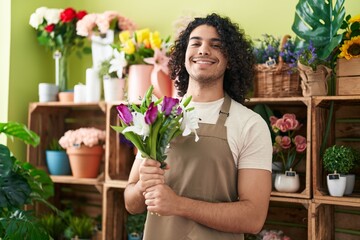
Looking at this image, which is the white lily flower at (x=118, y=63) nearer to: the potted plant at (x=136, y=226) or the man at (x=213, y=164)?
the potted plant at (x=136, y=226)

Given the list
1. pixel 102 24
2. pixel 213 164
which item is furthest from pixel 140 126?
pixel 102 24

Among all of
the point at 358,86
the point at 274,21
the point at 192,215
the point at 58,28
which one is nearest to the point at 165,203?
the point at 192,215

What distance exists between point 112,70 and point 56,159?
0.74 m

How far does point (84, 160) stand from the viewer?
3162mm

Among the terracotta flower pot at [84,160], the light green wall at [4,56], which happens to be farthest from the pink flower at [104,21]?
the terracotta flower pot at [84,160]

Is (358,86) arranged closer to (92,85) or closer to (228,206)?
(228,206)

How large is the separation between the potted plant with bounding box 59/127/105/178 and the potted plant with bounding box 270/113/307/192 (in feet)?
3.69

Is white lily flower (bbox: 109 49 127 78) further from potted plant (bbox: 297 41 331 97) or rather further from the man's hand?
the man's hand

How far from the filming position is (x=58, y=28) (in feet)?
11.0

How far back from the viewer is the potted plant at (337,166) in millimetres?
2381

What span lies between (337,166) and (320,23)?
2.24ft

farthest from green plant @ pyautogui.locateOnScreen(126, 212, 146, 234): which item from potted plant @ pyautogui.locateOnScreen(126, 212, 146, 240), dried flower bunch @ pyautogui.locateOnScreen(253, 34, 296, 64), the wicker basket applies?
dried flower bunch @ pyautogui.locateOnScreen(253, 34, 296, 64)

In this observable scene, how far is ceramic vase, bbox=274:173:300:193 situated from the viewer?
2547 millimetres

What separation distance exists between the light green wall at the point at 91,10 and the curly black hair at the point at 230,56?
2.92 ft
